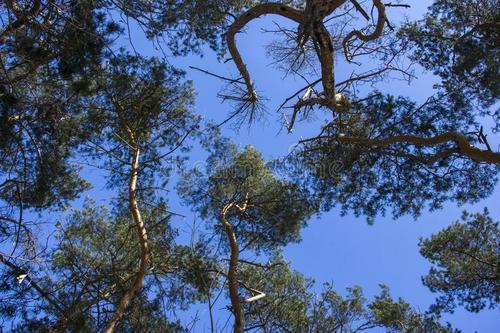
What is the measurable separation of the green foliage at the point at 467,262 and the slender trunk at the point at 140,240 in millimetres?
4072

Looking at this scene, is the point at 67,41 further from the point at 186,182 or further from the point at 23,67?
the point at 186,182

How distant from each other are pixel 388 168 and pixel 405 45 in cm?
155

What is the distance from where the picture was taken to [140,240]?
18.2 feet

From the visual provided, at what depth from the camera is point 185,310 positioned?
6.42 m

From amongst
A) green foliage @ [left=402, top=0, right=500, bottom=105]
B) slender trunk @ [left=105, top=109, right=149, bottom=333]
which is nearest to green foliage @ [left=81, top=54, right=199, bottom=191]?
slender trunk @ [left=105, top=109, right=149, bottom=333]

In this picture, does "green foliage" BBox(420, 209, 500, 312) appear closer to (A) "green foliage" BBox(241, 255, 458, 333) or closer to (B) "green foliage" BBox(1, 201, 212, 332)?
(A) "green foliage" BBox(241, 255, 458, 333)

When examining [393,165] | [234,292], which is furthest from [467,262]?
[234,292]

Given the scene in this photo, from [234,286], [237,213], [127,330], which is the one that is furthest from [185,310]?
[234,286]

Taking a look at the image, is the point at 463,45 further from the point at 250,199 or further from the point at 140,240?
the point at 140,240

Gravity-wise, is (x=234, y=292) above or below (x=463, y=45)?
below

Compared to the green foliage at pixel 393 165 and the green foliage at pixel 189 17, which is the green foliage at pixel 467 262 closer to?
the green foliage at pixel 393 165

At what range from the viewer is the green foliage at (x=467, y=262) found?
21.9 ft

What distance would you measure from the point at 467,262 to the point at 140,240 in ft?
14.5

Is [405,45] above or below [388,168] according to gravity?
above
